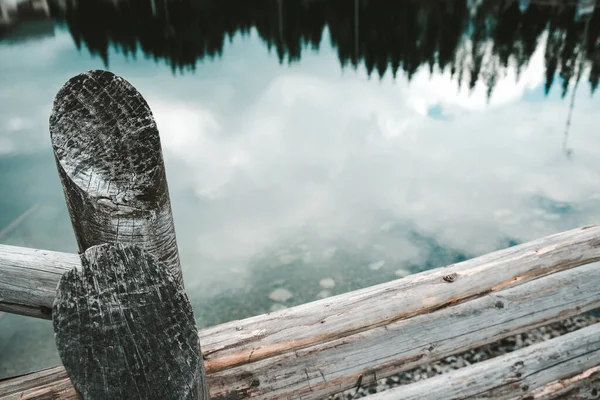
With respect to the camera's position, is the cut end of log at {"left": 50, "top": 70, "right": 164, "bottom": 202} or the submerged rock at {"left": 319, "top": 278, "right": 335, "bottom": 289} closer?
the cut end of log at {"left": 50, "top": 70, "right": 164, "bottom": 202}

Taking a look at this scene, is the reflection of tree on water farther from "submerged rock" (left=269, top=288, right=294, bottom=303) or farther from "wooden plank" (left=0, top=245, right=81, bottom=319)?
"wooden plank" (left=0, top=245, right=81, bottom=319)

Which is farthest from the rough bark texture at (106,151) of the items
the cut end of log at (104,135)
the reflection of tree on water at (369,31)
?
the reflection of tree on water at (369,31)

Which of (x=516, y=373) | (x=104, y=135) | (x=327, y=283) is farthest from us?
(x=327, y=283)

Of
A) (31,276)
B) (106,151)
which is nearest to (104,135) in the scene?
(106,151)

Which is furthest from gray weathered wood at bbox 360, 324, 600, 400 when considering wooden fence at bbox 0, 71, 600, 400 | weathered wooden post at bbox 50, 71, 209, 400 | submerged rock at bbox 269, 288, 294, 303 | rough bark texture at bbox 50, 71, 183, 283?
submerged rock at bbox 269, 288, 294, 303

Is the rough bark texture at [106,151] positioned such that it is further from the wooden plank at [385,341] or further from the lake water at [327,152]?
the lake water at [327,152]

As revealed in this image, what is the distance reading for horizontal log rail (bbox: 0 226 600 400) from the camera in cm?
236

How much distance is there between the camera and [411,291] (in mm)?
2834

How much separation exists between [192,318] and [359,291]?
5.67ft

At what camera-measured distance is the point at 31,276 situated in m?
2.13

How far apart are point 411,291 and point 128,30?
137 feet

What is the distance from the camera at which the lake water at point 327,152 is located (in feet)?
25.1

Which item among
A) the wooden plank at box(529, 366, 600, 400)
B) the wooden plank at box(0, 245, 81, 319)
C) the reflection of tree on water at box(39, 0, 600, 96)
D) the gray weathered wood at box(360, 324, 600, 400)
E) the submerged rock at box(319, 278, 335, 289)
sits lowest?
the reflection of tree on water at box(39, 0, 600, 96)

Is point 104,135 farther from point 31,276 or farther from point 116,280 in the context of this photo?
point 31,276
